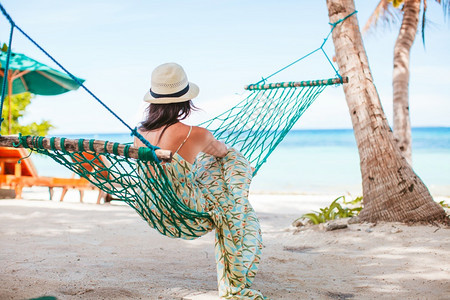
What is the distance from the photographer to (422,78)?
3105cm

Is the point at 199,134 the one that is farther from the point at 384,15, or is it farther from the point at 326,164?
the point at 326,164

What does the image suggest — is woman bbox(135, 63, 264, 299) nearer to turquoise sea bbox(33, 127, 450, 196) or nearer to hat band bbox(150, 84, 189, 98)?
hat band bbox(150, 84, 189, 98)

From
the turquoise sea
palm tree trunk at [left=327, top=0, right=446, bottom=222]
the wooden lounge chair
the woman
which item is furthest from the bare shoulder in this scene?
the turquoise sea

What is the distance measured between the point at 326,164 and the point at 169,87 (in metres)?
18.0

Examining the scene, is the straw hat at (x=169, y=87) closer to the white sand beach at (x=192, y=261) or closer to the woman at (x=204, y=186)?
the woman at (x=204, y=186)

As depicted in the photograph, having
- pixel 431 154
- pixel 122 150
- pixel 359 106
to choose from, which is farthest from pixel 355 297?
pixel 431 154

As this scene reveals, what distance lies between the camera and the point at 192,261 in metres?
2.71

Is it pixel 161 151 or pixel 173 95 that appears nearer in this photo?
pixel 161 151

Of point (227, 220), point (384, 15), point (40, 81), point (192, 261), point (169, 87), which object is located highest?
point (384, 15)

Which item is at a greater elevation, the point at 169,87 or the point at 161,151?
the point at 169,87

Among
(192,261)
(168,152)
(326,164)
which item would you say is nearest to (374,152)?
(192,261)

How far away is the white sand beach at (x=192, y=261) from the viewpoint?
81.0 inches

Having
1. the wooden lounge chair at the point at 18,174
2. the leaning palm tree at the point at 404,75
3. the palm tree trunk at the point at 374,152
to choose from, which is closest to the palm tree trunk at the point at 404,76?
the leaning palm tree at the point at 404,75

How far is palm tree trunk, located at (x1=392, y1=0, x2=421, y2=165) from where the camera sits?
4.51 m
